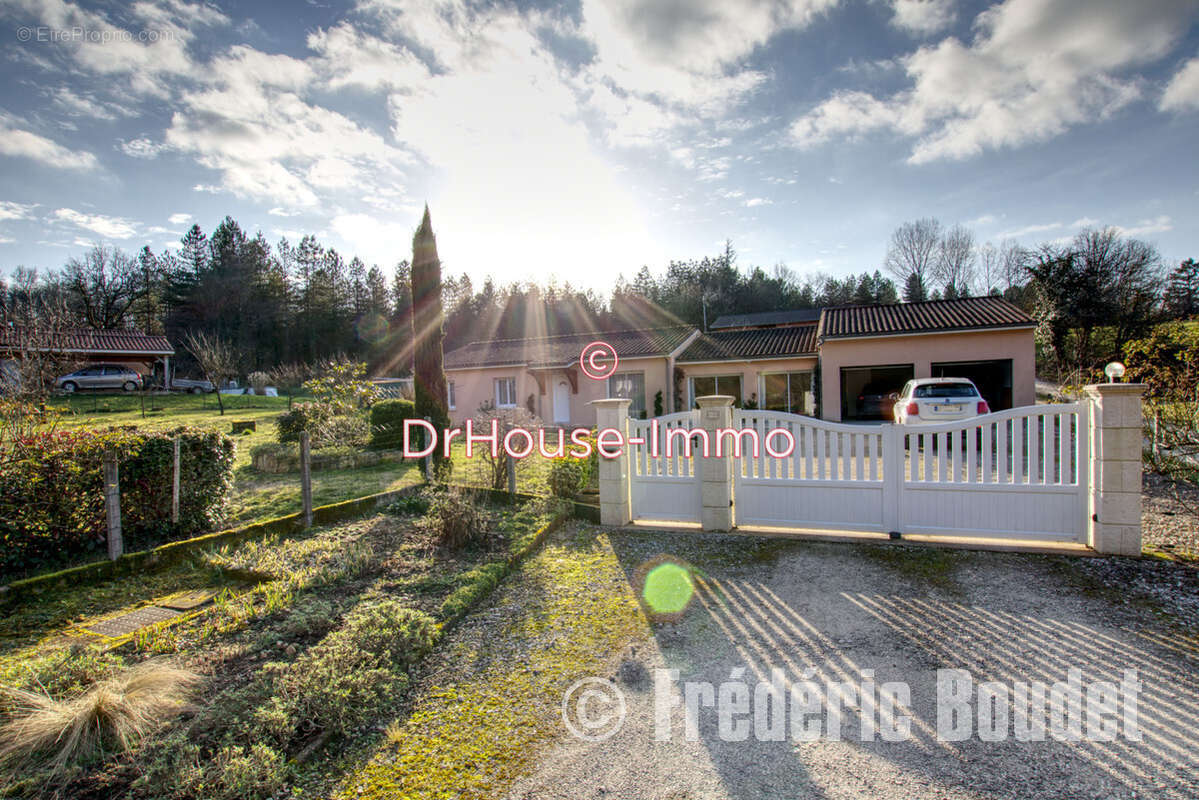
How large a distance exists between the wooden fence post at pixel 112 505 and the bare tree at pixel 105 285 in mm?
45503

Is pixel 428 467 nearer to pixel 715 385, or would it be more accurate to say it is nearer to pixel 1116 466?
pixel 1116 466

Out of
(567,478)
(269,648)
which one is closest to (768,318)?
(567,478)

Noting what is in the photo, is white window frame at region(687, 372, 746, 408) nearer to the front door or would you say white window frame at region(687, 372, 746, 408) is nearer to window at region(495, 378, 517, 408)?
the front door

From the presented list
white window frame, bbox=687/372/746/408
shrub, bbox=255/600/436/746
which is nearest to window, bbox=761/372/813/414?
white window frame, bbox=687/372/746/408

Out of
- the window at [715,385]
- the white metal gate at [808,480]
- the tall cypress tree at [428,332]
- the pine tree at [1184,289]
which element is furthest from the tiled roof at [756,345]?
the pine tree at [1184,289]

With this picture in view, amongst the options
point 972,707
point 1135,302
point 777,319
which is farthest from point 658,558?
point 777,319

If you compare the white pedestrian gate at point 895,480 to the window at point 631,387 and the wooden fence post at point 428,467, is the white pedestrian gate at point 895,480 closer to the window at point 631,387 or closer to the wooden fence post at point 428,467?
the wooden fence post at point 428,467

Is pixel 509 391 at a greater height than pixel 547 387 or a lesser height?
lesser

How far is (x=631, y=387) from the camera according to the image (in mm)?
19266

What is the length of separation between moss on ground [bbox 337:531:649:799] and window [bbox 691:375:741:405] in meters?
14.7

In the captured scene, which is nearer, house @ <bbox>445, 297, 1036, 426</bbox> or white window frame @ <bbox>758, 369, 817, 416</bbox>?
house @ <bbox>445, 297, 1036, 426</bbox>

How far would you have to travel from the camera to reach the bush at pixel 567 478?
26.0 ft

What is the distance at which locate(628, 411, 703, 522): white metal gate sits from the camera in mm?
6527

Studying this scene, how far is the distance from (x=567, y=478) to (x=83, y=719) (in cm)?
576
